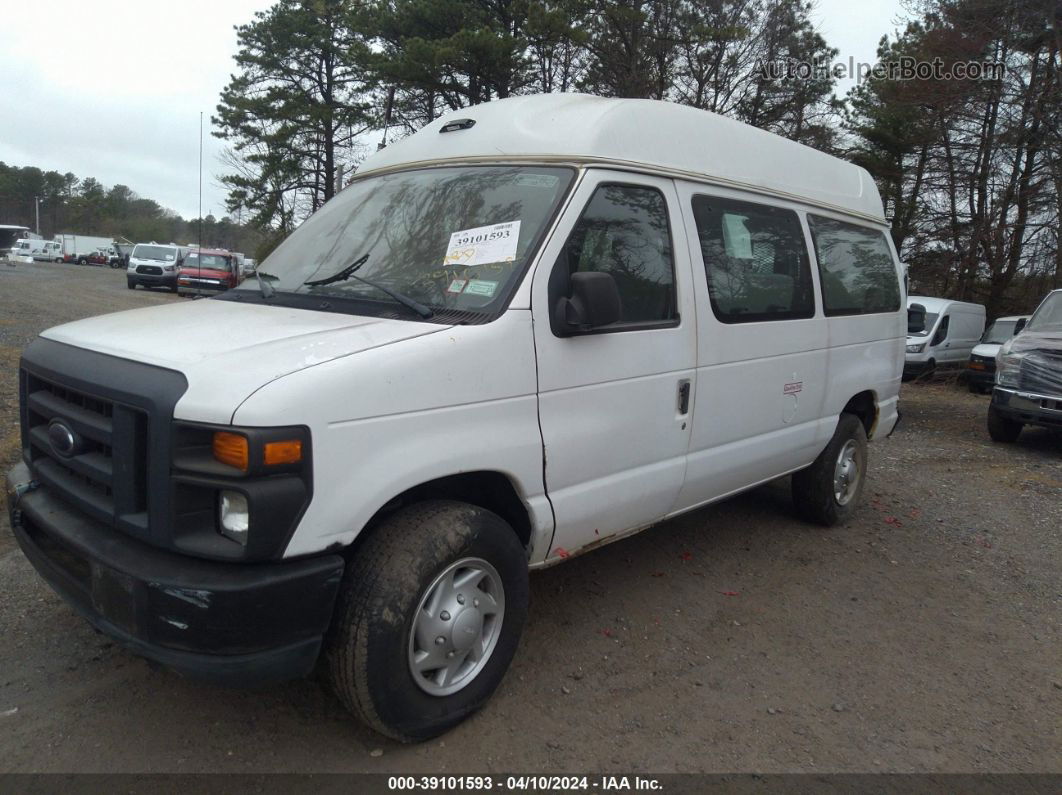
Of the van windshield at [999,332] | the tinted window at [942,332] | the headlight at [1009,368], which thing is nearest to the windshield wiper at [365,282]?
the headlight at [1009,368]

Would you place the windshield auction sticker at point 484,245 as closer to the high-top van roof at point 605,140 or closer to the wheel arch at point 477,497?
the high-top van roof at point 605,140

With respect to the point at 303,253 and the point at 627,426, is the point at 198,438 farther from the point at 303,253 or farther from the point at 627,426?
the point at 627,426

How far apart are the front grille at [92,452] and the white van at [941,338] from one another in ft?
51.8

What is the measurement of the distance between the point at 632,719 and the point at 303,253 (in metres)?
2.53

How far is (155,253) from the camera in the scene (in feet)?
99.2

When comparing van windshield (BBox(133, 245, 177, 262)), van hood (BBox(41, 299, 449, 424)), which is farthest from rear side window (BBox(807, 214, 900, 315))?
van windshield (BBox(133, 245, 177, 262))

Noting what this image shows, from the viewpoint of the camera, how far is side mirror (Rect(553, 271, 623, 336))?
9.74ft

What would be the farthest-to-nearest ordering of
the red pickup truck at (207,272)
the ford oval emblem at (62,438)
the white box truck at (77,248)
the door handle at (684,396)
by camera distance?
1. the white box truck at (77,248)
2. the red pickup truck at (207,272)
3. the door handle at (684,396)
4. the ford oval emblem at (62,438)

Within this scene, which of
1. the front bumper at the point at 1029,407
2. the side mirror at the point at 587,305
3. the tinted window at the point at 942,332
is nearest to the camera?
the side mirror at the point at 587,305

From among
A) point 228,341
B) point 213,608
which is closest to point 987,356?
point 228,341

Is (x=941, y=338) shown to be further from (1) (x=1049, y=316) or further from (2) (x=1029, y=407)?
(2) (x=1029, y=407)

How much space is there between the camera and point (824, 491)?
5.36 m

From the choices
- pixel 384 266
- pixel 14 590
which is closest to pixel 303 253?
pixel 384 266

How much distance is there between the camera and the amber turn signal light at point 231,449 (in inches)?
89.6
